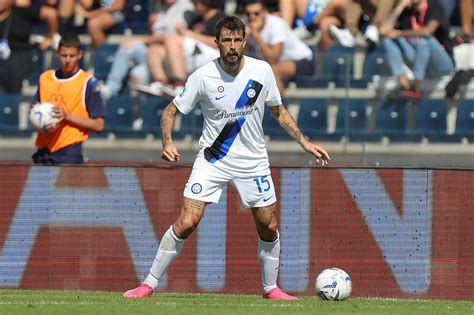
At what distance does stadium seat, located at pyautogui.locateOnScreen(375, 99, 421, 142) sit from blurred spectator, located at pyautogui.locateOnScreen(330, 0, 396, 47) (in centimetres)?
131

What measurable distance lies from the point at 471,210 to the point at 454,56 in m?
4.28

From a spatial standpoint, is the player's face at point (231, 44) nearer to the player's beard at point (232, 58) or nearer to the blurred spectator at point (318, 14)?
the player's beard at point (232, 58)

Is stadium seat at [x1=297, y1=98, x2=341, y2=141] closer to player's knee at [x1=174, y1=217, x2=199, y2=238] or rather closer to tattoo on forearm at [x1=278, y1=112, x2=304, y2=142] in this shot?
tattoo on forearm at [x1=278, y1=112, x2=304, y2=142]

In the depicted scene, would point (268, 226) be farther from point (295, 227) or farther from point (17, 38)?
point (17, 38)

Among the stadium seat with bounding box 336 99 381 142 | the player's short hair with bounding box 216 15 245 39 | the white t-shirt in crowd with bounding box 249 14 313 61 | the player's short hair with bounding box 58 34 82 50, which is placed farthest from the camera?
the white t-shirt in crowd with bounding box 249 14 313 61

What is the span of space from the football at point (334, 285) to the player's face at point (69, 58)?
3392 millimetres

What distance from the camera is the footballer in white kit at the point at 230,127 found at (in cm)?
880

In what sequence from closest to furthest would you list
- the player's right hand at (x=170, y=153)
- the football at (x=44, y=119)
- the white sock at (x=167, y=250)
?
the player's right hand at (x=170, y=153), the white sock at (x=167, y=250), the football at (x=44, y=119)

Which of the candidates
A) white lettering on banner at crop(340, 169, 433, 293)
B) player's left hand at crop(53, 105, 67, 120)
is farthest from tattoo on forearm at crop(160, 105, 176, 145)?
player's left hand at crop(53, 105, 67, 120)

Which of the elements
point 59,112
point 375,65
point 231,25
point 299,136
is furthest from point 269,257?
point 375,65

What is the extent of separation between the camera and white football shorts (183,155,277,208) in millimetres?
8836

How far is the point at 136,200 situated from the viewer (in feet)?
34.2

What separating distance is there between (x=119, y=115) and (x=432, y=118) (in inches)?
152

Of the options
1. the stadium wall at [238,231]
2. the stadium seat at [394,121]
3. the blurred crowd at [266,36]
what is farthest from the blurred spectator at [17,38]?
the stadium wall at [238,231]
